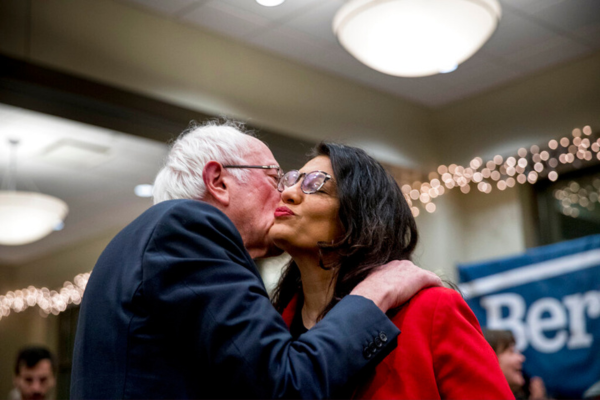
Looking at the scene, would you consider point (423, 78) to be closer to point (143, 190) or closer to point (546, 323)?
point (546, 323)

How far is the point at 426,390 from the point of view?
1.22m

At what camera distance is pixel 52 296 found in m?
5.86

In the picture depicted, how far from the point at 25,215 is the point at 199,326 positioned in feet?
11.7

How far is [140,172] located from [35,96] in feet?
4.98

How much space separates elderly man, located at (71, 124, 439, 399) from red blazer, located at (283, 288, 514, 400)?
0.07 meters

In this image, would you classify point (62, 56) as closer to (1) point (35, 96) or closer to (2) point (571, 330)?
(1) point (35, 96)

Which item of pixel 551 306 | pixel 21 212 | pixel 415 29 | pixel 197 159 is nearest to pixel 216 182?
pixel 197 159

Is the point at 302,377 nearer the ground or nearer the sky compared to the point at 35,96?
nearer the ground

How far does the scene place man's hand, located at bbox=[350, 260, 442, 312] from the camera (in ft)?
4.02

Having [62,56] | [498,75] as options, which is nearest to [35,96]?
[62,56]

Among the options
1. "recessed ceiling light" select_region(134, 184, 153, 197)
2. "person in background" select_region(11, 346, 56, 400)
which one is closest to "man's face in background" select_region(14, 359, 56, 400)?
"person in background" select_region(11, 346, 56, 400)

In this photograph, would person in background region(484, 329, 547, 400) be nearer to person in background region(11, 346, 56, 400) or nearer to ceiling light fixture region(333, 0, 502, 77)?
ceiling light fixture region(333, 0, 502, 77)

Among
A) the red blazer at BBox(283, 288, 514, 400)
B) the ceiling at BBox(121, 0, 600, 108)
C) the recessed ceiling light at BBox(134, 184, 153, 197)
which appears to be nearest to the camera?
the red blazer at BBox(283, 288, 514, 400)

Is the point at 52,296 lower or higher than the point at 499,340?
higher
